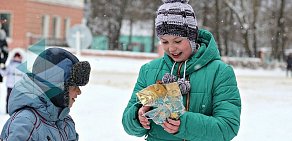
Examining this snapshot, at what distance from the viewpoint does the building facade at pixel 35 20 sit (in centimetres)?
3597

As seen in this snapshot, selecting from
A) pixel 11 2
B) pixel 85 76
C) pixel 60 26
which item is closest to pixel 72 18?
pixel 60 26

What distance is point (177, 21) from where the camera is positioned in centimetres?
271

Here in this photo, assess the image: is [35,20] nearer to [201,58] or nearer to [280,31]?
[280,31]

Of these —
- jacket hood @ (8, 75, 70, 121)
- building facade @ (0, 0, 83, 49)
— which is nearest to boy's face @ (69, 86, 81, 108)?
jacket hood @ (8, 75, 70, 121)

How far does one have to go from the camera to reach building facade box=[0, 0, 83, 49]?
118ft

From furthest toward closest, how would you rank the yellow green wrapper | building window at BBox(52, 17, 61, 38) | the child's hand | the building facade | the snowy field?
building window at BBox(52, 17, 61, 38) → the building facade → the snowy field → the child's hand → the yellow green wrapper

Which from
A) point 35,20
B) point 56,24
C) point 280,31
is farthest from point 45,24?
point 280,31

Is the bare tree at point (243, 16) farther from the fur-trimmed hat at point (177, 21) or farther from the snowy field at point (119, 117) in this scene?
the fur-trimmed hat at point (177, 21)

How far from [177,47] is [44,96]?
69 centimetres

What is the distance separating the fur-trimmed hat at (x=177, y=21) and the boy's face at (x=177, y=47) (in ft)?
0.07

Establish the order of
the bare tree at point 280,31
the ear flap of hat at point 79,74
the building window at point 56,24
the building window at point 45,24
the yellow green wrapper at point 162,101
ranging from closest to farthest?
1. the yellow green wrapper at point 162,101
2. the ear flap of hat at point 79,74
3. the building window at point 45,24
4. the building window at point 56,24
5. the bare tree at point 280,31

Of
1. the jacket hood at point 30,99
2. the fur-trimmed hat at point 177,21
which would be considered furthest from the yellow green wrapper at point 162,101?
the jacket hood at point 30,99

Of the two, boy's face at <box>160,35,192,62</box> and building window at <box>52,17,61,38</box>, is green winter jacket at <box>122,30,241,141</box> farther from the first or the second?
building window at <box>52,17,61,38</box>

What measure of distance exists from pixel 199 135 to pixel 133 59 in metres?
32.5
